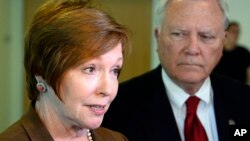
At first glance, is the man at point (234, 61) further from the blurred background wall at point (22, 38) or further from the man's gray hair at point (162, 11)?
the man's gray hair at point (162, 11)

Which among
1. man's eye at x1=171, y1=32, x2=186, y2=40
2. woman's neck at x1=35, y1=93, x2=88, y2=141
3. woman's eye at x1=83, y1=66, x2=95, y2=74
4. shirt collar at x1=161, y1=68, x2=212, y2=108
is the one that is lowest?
shirt collar at x1=161, y1=68, x2=212, y2=108

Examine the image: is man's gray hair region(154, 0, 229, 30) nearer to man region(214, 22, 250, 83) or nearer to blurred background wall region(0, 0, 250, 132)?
man region(214, 22, 250, 83)

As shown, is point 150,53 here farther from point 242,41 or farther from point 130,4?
point 242,41

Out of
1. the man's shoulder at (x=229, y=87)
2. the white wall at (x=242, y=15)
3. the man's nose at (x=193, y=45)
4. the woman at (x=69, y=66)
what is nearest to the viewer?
the woman at (x=69, y=66)

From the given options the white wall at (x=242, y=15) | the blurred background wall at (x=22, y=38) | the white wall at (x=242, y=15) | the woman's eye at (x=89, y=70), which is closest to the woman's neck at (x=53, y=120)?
the woman's eye at (x=89, y=70)

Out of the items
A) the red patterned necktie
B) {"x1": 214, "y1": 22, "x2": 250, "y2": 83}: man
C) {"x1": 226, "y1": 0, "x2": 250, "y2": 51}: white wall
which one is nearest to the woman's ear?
the red patterned necktie

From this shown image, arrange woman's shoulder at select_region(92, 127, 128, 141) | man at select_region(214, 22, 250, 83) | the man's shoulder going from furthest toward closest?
man at select_region(214, 22, 250, 83), the man's shoulder, woman's shoulder at select_region(92, 127, 128, 141)

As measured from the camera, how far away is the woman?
95 cm

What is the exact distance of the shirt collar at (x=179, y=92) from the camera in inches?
57.9

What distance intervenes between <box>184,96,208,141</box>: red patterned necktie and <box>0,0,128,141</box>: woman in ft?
1.64

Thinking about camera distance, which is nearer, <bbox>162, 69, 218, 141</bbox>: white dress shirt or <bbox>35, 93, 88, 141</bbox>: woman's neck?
<bbox>35, 93, 88, 141</bbox>: woman's neck

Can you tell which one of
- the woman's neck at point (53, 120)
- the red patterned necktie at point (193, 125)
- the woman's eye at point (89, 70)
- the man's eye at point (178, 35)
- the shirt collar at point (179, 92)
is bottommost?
the red patterned necktie at point (193, 125)

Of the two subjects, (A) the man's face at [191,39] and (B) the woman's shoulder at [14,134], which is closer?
(B) the woman's shoulder at [14,134]

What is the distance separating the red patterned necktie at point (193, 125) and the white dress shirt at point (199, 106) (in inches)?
0.6
